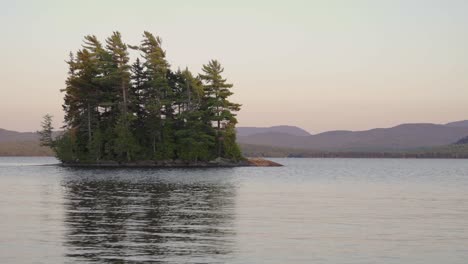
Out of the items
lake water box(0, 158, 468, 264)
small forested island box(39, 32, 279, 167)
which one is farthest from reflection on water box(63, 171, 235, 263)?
small forested island box(39, 32, 279, 167)

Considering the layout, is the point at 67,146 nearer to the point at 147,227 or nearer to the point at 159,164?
the point at 159,164

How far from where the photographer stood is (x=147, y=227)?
28469 mm

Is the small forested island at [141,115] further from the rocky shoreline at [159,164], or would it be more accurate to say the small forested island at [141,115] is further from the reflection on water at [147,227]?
the reflection on water at [147,227]

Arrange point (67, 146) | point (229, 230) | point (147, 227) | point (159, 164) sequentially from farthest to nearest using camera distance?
point (159, 164) < point (67, 146) < point (147, 227) < point (229, 230)

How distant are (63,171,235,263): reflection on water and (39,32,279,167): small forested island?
79.4m

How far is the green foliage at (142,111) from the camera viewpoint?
126 metres

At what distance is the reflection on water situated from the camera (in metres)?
21.4

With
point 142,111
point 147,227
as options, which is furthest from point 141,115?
point 147,227

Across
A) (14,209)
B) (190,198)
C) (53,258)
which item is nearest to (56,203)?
(14,209)

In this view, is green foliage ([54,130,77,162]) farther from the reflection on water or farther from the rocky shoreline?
the reflection on water

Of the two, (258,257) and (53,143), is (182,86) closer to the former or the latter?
(53,143)

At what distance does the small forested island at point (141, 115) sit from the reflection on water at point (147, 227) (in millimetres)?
79388

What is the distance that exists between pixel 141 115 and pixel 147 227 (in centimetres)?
Answer: 10528

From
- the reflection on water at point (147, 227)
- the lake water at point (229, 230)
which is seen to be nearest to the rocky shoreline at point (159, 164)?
the reflection on water at point (147, 227)
